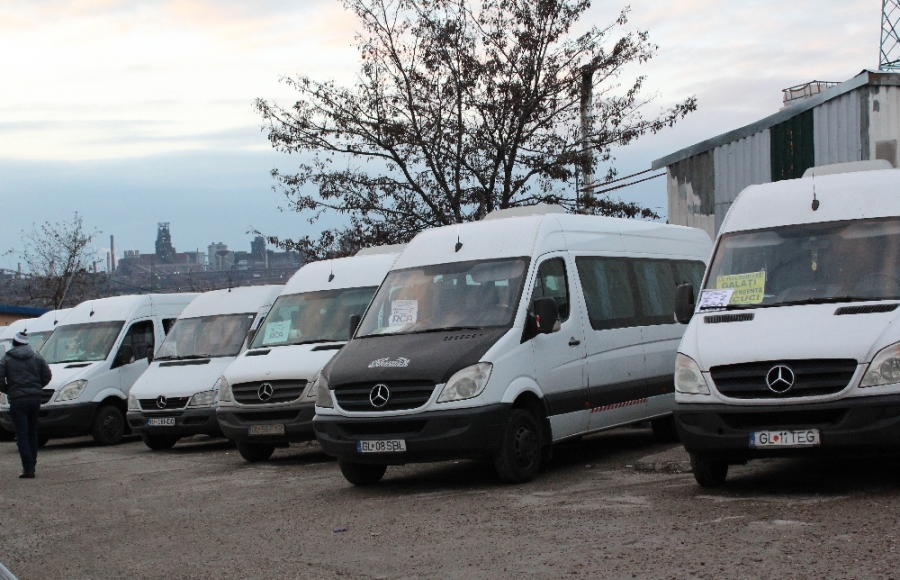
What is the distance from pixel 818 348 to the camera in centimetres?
864

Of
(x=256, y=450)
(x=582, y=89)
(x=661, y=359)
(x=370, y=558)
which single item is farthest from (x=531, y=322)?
(x=582, y=89)

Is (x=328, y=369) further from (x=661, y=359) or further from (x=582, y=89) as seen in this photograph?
(x=582, y=89)

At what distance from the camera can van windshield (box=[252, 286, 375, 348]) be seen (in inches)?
604

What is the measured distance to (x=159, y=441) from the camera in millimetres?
17984

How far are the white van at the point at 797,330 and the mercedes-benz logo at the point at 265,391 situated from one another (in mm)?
5737

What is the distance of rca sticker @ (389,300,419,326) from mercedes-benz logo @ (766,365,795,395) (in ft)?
13.0

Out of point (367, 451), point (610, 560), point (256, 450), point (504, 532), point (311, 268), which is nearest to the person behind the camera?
point (610, 560)

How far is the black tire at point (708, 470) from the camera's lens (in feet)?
30.8

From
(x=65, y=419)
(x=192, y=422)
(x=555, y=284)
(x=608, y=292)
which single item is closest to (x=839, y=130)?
(x=608, y=292)

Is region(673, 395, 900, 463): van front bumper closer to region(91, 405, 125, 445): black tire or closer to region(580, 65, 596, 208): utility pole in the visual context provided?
region(91, 405, 125, 445): black tire

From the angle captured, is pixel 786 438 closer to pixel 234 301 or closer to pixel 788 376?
pixel 788 376

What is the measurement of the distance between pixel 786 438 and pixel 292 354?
7395 mm

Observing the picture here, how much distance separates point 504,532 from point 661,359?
5.69 meters

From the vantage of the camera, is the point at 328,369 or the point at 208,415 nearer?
the point at 328,369
